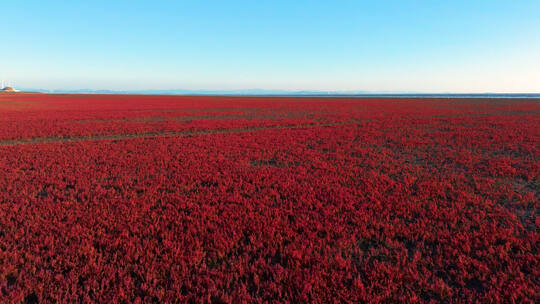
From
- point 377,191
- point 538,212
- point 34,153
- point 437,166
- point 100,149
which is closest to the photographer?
point 538,212

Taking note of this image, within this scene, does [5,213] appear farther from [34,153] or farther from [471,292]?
[471,292]

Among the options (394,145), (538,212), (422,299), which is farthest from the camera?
(394,145)

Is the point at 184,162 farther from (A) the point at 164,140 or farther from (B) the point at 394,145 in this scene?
(B) the point at 394,145

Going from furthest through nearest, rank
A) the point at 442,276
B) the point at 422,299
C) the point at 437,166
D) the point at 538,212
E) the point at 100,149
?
the point at 100,149 → the point at 437,166 → the point at 538,212 → the point at 442,276 → the point at 422,299

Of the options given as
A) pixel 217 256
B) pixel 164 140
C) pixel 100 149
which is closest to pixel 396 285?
pixel 217 256

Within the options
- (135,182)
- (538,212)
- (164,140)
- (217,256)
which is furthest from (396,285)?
(164,140)

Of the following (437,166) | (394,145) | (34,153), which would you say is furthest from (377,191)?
(34,153)

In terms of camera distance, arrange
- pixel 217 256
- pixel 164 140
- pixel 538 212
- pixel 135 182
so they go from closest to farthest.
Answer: pixel 217 256
pixel 538 212
pixel 135 182
pixel 164 140

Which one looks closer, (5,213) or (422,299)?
(422,299)

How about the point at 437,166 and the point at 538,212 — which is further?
the point at 437,166
